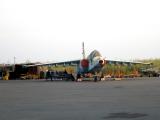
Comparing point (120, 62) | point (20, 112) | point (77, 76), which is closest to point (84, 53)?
point (120, 62)

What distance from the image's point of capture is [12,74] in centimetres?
8781

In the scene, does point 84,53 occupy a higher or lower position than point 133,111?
higher

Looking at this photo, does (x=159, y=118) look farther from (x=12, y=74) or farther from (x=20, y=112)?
(x=12, y=74)

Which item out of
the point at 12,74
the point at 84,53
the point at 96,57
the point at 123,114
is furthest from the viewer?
the point at 12,74

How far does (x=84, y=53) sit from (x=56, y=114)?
6258 centimetres

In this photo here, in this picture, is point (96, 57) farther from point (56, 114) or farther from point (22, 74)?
point (56, 114)

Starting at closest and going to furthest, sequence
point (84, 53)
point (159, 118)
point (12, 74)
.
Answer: point (159, 118) < point (84, 53) < point (12, 74)

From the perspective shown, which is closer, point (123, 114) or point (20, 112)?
point (123, 114)

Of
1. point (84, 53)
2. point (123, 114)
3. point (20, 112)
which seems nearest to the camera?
point (123, 114)

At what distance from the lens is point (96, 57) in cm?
6291

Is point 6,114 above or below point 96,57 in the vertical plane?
below

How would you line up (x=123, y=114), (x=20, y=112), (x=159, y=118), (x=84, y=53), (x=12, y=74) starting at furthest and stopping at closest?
(x=12, y=74) → (x=84, y=53) → (x=20, y=112) → (x=123, y=114) → (x=159, y=118)

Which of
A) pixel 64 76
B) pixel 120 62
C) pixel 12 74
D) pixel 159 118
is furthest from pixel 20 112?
pixel 12 74

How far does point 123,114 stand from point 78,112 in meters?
1.65
